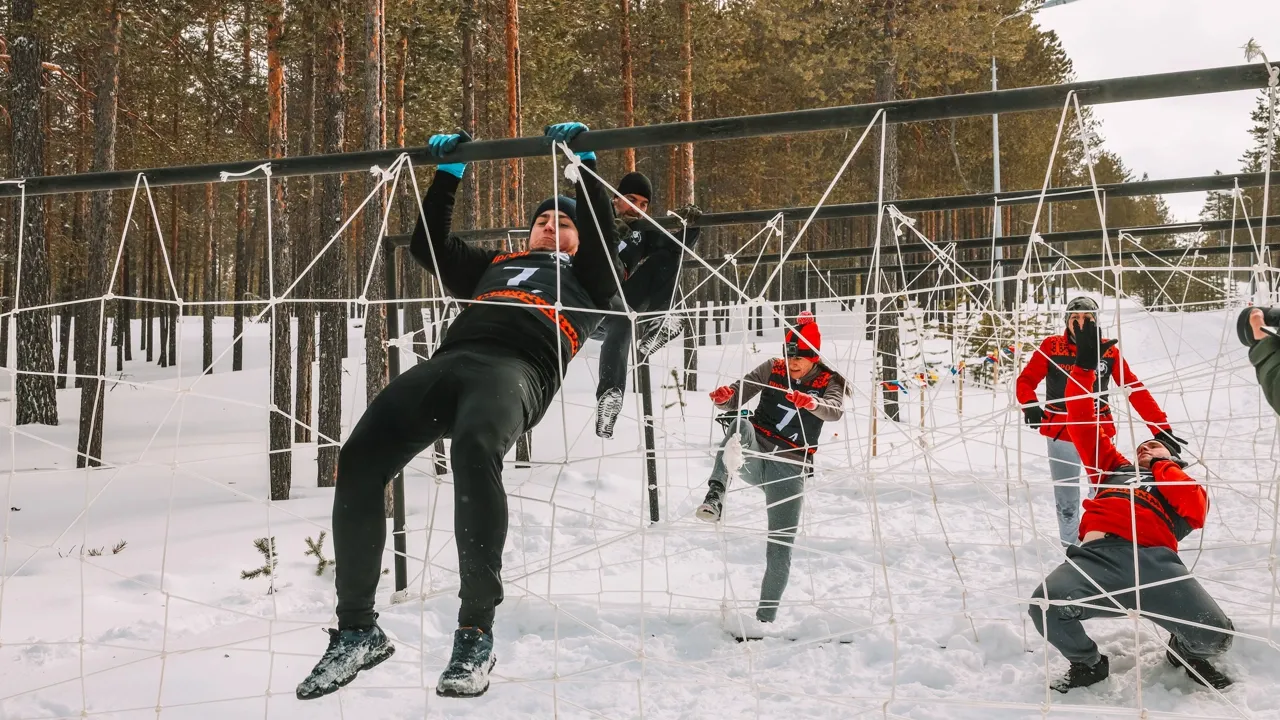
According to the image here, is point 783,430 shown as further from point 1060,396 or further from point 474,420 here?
point 474,420

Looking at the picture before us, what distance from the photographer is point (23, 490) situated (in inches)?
262

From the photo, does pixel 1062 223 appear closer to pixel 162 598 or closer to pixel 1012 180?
pixel 1012 180

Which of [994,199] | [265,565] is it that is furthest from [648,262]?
[265,565]

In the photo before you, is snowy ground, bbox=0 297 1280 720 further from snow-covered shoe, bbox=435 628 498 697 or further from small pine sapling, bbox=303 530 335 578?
snow-covered shoe, bbox=435 628 498 697

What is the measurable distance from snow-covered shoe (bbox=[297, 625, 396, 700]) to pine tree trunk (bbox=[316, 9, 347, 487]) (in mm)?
4765

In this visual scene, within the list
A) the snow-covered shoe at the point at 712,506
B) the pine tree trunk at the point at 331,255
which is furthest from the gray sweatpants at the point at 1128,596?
the pine tree trunk at the point at 331,255

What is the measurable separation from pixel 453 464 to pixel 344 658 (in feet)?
1.70

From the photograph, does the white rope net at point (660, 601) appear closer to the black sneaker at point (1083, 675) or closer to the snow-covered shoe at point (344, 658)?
the black sneaker at point (1083, 675)

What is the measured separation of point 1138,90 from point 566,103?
12596 mm

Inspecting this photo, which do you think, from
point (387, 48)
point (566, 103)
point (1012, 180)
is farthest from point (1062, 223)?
point (387, 48)

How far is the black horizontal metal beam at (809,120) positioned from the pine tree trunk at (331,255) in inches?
146

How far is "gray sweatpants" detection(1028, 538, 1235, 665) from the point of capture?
2.72m

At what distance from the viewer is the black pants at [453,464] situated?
1.95 m

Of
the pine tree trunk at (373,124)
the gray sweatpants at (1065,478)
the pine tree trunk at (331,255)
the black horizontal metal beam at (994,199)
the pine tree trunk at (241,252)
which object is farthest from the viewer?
the pine tree trunk at (241,252)
